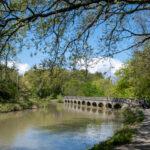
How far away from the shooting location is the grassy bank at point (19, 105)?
31413 millimetres

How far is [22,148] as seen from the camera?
40.5 feet

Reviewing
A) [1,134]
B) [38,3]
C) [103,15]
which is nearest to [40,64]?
[38,3]

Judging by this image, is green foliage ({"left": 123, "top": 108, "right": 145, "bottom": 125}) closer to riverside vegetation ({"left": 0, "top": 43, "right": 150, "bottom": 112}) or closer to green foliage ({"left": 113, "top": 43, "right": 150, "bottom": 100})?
riverside vegetation ({"left": 0, "top": 43, "right": 150, "bottom": 112})

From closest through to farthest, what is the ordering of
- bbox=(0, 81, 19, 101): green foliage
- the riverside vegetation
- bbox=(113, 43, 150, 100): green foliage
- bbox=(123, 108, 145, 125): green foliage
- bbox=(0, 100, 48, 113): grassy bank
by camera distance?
1. the riverside vegetation
2. bbox=(123, 108, 145, 125): green foliage
3. bbox=(113, 43, 150, 100): green foliage
4. bbox=(0, 100, 48, 113): grassy bank
5. bbox=(0, 81, 19, 101): green foliage

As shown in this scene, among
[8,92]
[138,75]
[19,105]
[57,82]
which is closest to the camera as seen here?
[57,82]

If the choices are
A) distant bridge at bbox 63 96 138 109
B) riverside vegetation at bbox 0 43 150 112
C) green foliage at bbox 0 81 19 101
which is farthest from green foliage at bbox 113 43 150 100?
green foliage at bbox 0 81 19 101

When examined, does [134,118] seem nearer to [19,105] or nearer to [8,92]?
[8,92]

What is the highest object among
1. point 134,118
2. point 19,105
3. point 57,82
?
point 57,82

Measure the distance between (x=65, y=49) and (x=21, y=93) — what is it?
33062 mm

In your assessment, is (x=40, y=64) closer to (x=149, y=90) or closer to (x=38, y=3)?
(x=38, y=3)

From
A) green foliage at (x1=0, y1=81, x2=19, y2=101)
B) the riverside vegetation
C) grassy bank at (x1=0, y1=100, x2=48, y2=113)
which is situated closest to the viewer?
the riverside vegetation

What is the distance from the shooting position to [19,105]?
1378 inches

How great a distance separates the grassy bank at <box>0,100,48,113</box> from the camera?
31.4 m

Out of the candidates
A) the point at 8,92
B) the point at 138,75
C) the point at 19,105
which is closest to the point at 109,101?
the point at 19,105
